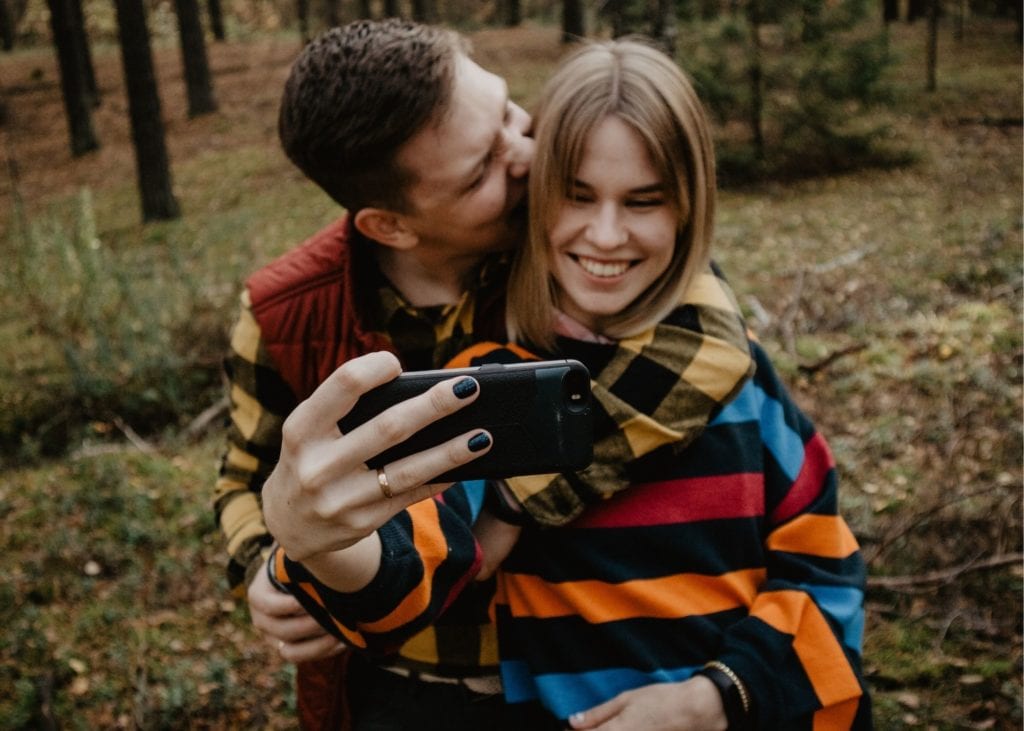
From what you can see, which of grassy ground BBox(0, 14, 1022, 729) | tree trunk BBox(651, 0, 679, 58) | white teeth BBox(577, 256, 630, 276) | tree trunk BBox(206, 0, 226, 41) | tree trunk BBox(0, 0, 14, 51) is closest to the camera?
white teeth BBox(577, 256, 630, 276)

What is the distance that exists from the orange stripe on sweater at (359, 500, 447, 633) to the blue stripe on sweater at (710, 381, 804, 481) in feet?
2.11

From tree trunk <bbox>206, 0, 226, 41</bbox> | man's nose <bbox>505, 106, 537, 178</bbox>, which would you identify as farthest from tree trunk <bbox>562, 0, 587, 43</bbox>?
man's nose <bbox>505, 106, 537, 178</bbox>

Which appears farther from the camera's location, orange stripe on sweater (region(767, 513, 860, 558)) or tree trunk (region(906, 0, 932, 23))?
tree trunk (region(906, 0, 932, 23))

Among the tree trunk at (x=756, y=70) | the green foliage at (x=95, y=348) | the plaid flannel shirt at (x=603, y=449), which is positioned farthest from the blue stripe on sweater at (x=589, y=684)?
the tree trunk at (x=756, y=70)

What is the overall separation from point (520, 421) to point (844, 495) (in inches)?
116

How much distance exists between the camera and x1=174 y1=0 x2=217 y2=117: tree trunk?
1678cm

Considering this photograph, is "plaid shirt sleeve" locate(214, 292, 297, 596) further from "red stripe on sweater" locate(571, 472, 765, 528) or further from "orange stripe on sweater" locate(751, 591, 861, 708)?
"orange stripe on sweater" locate(751, 591, 861, 708)

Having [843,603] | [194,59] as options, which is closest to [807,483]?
[843,603]

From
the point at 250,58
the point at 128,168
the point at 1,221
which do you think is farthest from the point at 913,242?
the point at 250,58

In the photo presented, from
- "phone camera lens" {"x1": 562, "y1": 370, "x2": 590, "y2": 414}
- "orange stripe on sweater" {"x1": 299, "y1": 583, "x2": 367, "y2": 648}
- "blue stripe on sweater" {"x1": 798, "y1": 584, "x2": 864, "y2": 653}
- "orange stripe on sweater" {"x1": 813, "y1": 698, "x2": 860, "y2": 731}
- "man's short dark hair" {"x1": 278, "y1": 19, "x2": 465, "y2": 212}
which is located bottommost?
"orange stripe on sweater" {"x1": 813, "y1": 698, "x2": 860, "y2": 731}

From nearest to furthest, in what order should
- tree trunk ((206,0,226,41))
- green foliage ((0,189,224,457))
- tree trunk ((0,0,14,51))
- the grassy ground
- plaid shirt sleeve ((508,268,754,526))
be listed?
plaid shirt sleeve ((508,268,754,526)), the grassy ground, green foliage ((0,189,224,457)), tree trunk ((206,0,226,41)), tree trunk ((0,0,14,51))

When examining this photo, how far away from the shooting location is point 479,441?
1.09 metres

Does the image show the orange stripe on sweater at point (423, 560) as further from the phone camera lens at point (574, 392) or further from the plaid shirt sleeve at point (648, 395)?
the phone camera lens at point (574, 392)

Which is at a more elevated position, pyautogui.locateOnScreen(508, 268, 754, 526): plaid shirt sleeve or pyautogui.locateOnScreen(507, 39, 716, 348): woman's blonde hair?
pyautogui.locateOnScreen(507, 39, 716, 348): woman's blonde hair
